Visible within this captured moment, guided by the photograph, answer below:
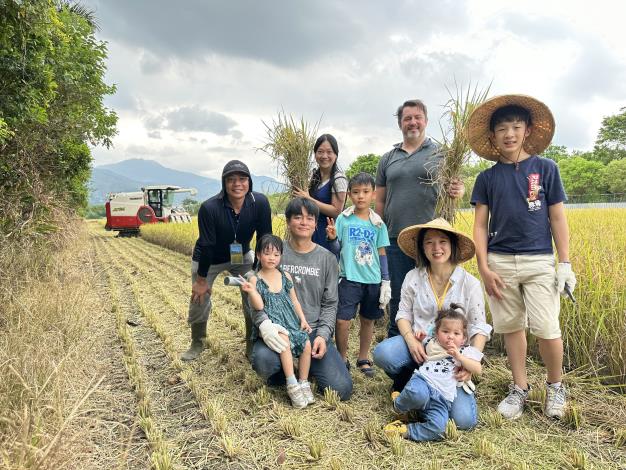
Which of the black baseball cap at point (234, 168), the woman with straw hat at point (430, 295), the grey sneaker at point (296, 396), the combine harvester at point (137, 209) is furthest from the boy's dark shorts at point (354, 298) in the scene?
the combine harvester at point (137, 209)

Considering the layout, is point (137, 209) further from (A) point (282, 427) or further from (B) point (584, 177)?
(B) point (584, 177)

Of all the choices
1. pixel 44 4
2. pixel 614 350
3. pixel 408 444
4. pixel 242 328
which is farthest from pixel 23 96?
pixel 614 350

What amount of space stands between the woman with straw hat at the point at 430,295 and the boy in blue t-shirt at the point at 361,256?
36 cm

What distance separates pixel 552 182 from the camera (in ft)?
7.52

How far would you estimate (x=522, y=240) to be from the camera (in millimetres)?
2305

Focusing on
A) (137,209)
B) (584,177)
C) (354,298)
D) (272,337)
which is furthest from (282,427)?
(584,177)

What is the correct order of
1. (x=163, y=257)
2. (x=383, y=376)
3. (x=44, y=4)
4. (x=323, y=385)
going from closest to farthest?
(x=323, y=385), (x=383, y=376), (x=44, y=4), (x=163, y=257)

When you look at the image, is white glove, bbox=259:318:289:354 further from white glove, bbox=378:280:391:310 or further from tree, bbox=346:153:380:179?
tree, bbox=346:153:380:179

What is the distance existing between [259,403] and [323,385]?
17.6 inches

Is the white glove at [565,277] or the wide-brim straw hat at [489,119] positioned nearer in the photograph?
the white glove at [565,277]

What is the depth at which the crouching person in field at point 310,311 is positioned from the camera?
8.60ft

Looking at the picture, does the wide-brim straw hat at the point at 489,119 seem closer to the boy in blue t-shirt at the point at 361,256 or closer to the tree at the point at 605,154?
the boy in blue t-shirt at the point at 361,256

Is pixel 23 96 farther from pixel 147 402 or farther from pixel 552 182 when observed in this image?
pixel 552 182

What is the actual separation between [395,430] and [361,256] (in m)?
1.23
